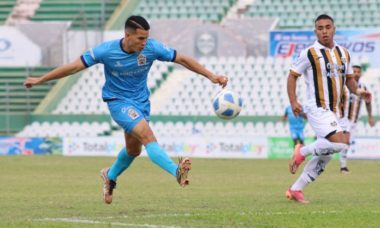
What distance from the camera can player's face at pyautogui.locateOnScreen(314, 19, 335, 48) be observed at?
13.2m

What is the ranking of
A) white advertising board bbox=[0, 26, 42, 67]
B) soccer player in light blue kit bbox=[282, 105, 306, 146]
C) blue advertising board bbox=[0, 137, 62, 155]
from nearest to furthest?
soccer player in light blue kit bbox=[282, 105, 306, 146] → blue advertising board bbox=[0, 137, 62, 155] → white advertising board bbox=[0, 26, 42, 67]

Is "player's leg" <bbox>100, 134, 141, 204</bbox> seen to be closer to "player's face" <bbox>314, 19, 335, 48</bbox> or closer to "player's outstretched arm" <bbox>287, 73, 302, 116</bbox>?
"player's outstretched arm" <bbox>287, 73, 302, 116</bbox>

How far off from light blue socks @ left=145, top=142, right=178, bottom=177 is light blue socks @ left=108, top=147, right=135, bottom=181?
969mm

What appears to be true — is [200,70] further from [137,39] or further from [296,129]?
[296,129]

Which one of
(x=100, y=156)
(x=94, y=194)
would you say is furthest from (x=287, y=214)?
(x=100, y=156)

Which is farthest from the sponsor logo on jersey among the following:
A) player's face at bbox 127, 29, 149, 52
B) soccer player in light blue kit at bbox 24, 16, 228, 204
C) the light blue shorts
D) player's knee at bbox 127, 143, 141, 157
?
player's knee at bbox 127, 143, 141, 157

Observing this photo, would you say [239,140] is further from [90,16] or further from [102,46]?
[102,46]

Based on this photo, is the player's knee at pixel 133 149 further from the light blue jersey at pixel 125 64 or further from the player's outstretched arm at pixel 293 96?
the player's outstretched arm at pixel 293 96

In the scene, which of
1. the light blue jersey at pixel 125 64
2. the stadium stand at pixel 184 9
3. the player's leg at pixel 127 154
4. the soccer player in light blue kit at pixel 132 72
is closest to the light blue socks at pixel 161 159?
the soccer player in light blue kit at pixel 132 72

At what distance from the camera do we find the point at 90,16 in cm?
4038

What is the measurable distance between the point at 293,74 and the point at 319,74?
34cm

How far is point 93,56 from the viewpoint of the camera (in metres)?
12.3

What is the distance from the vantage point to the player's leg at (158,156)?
11.4 m

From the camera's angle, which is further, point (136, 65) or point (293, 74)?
point (293, 74)
